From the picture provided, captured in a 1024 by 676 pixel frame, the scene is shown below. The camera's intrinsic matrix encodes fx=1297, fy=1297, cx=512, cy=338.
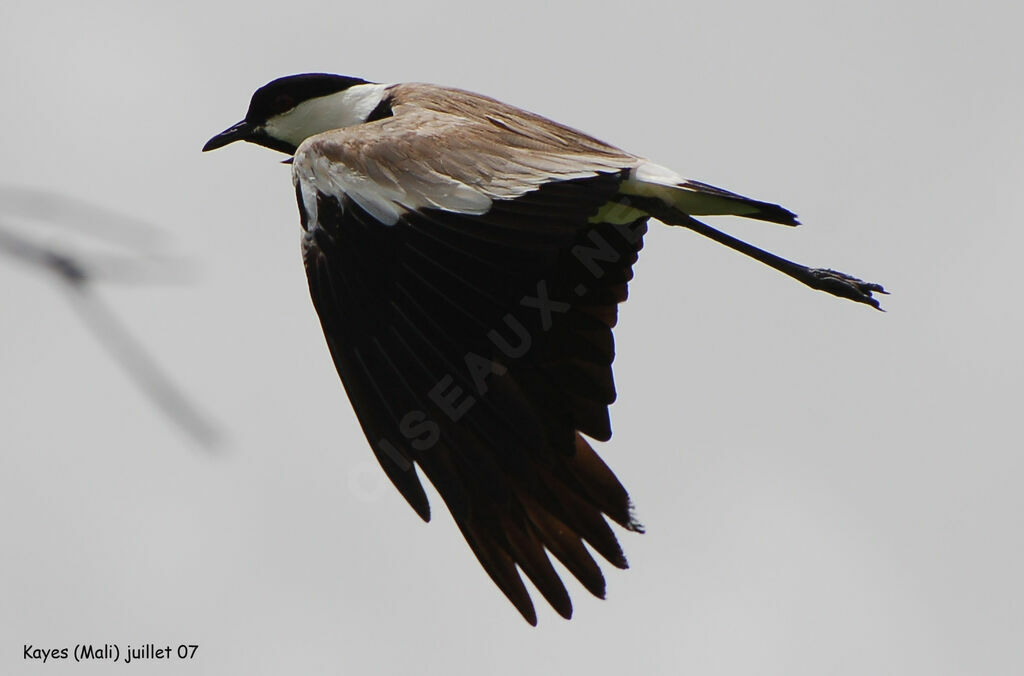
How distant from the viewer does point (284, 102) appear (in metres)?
6.34

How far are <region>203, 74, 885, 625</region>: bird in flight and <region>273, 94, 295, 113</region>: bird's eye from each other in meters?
1.26

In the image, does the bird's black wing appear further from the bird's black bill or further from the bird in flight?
the bird's black bill

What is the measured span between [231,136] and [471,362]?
9.66 feet

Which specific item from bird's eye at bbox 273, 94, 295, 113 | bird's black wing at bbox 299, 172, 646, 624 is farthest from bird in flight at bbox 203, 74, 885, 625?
bird's eye at bbox 273, 94, 295, 113

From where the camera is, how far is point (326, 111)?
6254mm

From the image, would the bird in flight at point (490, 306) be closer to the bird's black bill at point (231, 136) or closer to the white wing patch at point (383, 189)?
the white wing patch at point (383, 189)

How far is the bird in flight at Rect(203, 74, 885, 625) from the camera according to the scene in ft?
13.3

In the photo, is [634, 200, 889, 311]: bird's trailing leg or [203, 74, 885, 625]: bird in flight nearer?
[203, 74, 885, 625]: bird in flight

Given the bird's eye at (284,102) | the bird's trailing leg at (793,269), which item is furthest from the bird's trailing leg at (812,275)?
the bird's eye at (284,102)

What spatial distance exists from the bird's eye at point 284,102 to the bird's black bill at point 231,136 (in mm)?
198

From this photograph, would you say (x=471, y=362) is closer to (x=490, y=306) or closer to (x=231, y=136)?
(x=490, y=306)

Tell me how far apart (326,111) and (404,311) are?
2.42 meters

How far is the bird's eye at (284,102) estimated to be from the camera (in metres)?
6.33

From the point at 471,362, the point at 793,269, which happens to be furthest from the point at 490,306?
the point at 793,269
